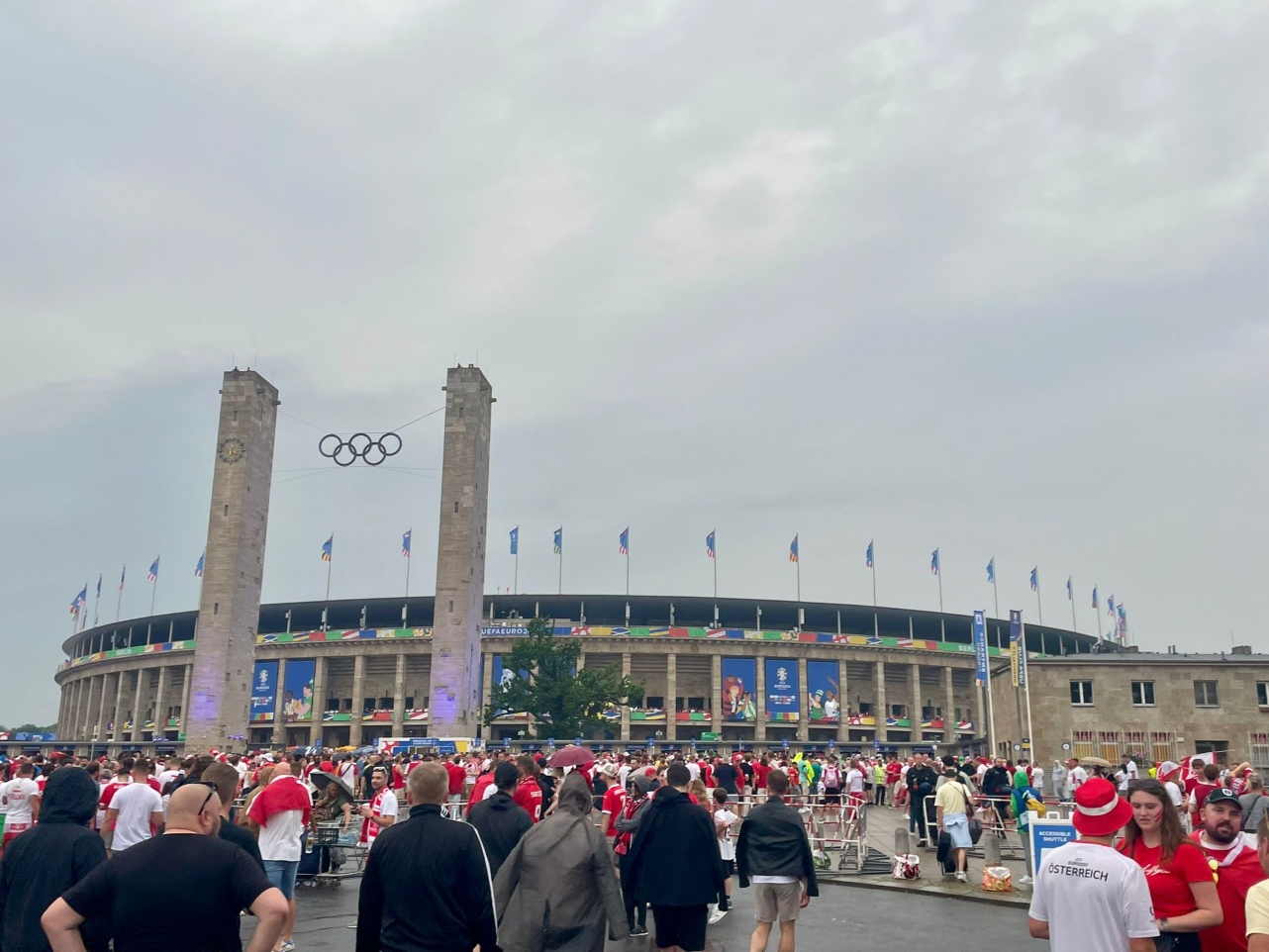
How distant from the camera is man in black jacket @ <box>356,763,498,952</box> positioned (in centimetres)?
553

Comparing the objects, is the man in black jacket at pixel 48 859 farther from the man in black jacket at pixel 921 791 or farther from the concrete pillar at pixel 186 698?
the concrete pillar at pixel 186 698

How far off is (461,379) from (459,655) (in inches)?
609

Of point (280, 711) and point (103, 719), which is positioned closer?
point (280, 711)

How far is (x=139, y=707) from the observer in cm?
8575

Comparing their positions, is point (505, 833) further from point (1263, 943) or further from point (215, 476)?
point (215, 476)

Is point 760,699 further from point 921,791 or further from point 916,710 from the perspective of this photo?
point 921,791

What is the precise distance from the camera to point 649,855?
893 cm

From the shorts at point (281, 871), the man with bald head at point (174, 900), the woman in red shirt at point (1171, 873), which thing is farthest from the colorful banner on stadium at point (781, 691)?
the man with bald head at point (174, 900)

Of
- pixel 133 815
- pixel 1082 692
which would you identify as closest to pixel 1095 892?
pixel 133 815

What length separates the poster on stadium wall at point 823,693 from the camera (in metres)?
77.7

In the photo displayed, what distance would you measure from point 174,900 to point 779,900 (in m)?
6.41

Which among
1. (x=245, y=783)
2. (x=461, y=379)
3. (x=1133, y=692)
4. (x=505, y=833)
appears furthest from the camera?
(x=461, y=379)

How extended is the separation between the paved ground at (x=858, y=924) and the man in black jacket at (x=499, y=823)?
3574mm

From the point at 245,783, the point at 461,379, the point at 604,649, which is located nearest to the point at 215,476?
the point at 461,379
